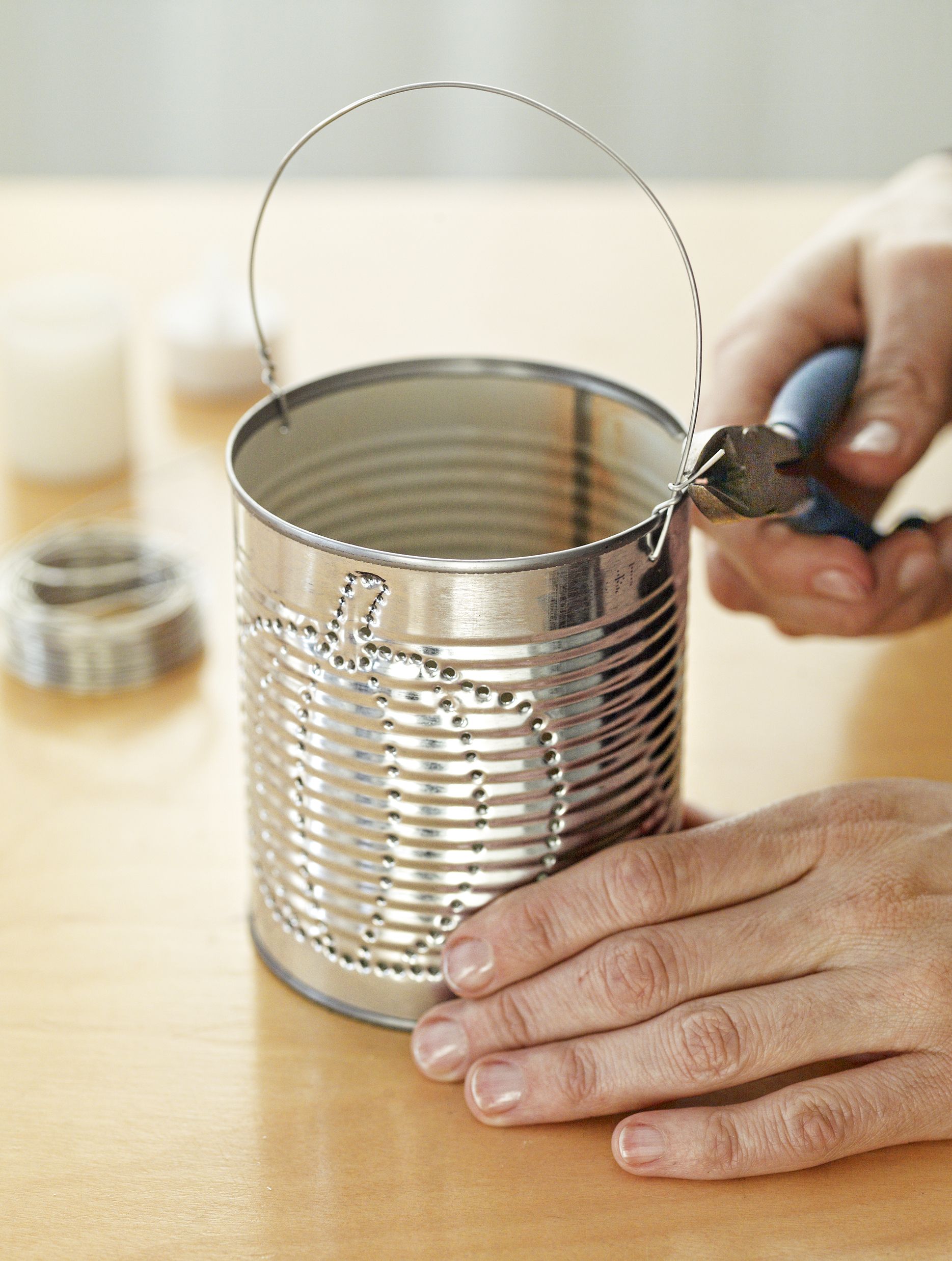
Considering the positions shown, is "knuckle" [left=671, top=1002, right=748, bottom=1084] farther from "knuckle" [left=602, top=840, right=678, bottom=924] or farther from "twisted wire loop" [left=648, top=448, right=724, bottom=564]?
"twisted wire loop" [left=648, top=448, right=724, bottom=564]

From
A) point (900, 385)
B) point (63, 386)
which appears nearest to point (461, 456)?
point (900, 385)

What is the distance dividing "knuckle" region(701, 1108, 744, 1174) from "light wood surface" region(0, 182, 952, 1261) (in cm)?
1

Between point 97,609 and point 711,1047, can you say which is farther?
point 97,609

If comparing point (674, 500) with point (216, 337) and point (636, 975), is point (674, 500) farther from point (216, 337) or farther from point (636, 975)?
point (216, 337)

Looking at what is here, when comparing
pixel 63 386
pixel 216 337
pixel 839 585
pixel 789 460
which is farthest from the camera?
pixel 216 337

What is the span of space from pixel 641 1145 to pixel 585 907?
3.9 inches

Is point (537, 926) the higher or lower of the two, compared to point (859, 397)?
lower

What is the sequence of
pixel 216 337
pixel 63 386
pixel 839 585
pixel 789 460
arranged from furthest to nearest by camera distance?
pixel 216 337, pixel 63 386, pixel 839 585, pixel 789 460

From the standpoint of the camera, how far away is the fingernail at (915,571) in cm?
81

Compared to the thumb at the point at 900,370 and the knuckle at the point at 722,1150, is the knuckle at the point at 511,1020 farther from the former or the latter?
the thumb at the point at 900,370

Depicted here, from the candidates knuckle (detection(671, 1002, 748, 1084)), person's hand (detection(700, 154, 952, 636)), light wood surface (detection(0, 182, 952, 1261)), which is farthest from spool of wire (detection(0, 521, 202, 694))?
knuckle (detection(671, 1002, 748, 1084))

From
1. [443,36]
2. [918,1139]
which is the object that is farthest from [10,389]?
[443,36]

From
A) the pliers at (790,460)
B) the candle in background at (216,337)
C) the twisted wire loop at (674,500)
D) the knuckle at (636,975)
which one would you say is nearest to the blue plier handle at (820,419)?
the pliers at (790,460)

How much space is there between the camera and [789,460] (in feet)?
2.18
